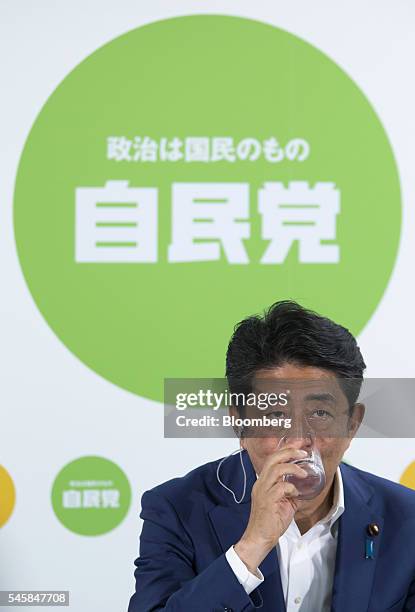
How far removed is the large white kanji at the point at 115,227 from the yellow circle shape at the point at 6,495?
67cm

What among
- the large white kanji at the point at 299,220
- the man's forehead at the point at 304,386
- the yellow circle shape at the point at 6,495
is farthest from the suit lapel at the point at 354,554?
the yellow circle shape at the point at 6,495

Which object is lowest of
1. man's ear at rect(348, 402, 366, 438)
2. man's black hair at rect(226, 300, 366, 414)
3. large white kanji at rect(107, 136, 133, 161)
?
man's ear at rect(348, 402, 366, 438)

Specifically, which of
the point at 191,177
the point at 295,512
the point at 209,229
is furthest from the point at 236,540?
the point at 191,177

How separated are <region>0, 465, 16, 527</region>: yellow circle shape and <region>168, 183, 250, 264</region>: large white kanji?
799 millimetres

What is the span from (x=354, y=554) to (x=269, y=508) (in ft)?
0.84

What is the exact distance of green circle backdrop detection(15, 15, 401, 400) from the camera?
7.97ft

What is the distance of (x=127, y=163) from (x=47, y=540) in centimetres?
113

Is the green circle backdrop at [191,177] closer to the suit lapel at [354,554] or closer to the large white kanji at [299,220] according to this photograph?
the large white kanji at [299,220]

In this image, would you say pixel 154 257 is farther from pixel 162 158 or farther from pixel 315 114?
pixel 315 114

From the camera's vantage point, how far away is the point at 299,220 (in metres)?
2.44

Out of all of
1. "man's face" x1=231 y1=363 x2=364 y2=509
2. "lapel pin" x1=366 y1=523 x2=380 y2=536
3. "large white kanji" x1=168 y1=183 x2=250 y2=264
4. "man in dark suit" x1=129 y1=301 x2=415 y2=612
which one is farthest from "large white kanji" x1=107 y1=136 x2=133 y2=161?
"lapel pin" x1=366 y1=523 x2=380 y2=536

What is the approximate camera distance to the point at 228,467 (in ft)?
6.23

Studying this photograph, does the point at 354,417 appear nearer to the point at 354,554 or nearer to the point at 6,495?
the point at 354,554

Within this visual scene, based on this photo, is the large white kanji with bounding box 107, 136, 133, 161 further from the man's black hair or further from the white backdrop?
the man's black hair
